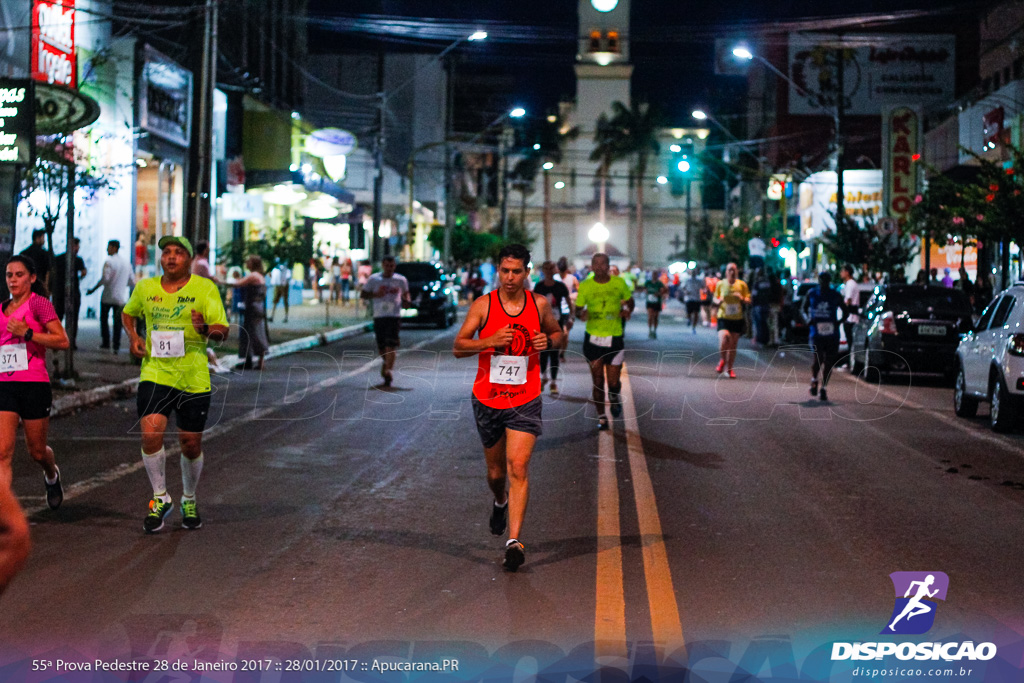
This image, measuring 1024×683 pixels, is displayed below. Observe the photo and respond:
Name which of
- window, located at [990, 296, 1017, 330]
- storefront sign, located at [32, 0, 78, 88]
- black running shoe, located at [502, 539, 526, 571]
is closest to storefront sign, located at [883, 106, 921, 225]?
storefront sign, located at [32, 0, 78, 88]

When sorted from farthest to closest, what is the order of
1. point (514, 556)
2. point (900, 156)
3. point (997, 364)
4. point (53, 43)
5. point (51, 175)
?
point (900, 156)
point (53, 43)
point (51, 175)
point (997, 364)
point (514, 556)

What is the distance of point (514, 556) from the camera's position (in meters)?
7.13

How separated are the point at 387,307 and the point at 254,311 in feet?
10.8

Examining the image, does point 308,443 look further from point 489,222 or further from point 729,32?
point 489,222

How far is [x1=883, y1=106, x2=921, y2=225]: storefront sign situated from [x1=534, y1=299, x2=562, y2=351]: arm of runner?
3544cm

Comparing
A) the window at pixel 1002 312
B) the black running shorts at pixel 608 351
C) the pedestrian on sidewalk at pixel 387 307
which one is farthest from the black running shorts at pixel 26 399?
the window at pixel 1002 312

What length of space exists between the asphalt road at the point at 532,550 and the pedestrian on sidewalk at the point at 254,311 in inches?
230

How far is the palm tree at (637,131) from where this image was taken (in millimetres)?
102812

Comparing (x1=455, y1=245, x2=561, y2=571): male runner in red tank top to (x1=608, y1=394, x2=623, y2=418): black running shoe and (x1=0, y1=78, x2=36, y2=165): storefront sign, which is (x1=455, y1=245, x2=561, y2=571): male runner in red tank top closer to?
(x1=608, y1=394, x2=623, y2=418): black running shoe

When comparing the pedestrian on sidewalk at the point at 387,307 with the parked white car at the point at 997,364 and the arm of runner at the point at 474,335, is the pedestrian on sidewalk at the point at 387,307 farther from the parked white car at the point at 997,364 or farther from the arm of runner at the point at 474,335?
the arm of runner at the point at 474,335

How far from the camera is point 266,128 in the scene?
44.0 m

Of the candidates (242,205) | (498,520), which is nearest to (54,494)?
(498,520)

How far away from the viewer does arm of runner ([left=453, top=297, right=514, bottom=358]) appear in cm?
731

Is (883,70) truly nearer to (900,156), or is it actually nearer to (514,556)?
(900,156)
